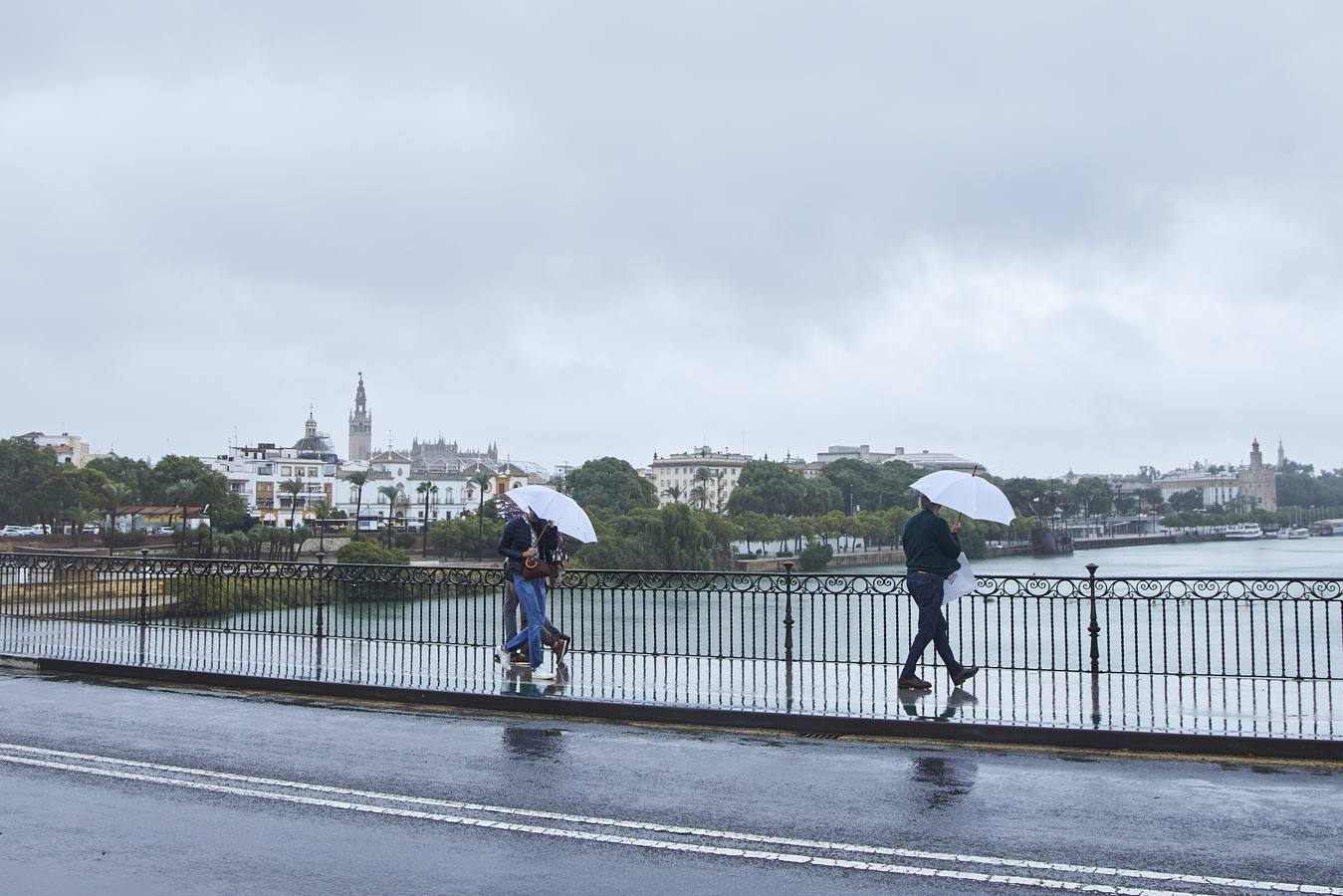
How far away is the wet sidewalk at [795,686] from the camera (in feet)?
33.3

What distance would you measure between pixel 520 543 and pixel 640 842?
260 inches

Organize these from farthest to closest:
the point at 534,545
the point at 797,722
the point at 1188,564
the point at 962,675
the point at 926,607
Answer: the point at 1188,564
the point at 534,545
the point at 962,675
the point at 926,607
the point at 797,722

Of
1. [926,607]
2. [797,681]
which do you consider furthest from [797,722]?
[797,681]

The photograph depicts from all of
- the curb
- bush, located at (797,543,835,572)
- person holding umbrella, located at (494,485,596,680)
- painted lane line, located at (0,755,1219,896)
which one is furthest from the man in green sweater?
bush, located at (797,543,835,572)

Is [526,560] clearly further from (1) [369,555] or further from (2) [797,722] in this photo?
(1) [369,555]

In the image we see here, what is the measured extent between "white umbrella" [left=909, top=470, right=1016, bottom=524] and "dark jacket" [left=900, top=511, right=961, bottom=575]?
22cm

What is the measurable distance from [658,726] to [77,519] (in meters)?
102

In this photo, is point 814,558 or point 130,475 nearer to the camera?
point 814,558

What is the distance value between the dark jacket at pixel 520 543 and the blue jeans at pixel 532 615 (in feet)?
0.60

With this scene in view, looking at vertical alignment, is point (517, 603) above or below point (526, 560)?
below

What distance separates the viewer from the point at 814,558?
320 ft

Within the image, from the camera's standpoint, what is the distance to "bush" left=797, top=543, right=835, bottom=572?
96750mm

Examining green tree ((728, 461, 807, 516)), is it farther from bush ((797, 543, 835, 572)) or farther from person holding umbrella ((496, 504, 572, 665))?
person holding umbrella ((496, 504, 572, 665))

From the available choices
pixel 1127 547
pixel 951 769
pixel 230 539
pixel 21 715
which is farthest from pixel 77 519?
pixel 1127 547
